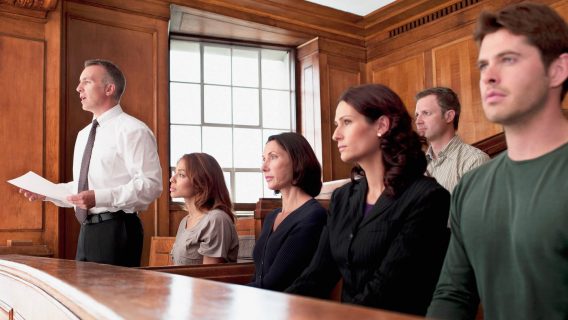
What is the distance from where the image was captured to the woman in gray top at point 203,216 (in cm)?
304

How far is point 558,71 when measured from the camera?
4.54 ft

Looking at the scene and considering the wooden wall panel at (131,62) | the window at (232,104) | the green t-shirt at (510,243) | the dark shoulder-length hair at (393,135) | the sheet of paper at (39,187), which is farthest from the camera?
the window at (232,104)

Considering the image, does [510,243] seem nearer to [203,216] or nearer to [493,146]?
[203,216]

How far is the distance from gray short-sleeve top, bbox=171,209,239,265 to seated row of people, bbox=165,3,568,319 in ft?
1.54

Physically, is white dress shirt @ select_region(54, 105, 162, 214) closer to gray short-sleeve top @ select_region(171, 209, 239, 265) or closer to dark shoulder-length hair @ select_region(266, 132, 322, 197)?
gray short-sleeve top @ select_region(171, 209, 239, 265)

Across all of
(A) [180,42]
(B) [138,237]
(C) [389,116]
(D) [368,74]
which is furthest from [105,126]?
(D) [368,74]

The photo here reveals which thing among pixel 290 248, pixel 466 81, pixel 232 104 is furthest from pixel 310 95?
pixel 290 248

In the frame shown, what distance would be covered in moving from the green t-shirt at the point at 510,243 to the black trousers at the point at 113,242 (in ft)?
5.41

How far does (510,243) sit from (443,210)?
582 mm

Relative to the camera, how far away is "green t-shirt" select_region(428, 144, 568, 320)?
1258 millimetres

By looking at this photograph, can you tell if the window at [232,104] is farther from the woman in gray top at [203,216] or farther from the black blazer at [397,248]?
the black blazer at [397,248]

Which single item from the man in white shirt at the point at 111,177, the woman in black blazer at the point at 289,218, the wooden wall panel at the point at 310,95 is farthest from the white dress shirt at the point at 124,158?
the wooden wall panel at the point at 310,95

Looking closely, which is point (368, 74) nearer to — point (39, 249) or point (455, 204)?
point (39, 249)

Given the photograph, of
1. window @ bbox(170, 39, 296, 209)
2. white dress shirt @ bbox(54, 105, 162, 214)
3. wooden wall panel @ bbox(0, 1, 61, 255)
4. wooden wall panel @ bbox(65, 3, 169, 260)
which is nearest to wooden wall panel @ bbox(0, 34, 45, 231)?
wooden wall panel @ bbox(0, 1, 61, 255)
